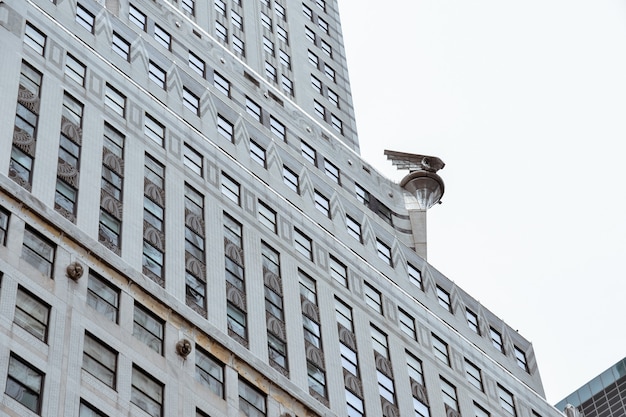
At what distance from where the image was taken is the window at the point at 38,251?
4800 centimetres

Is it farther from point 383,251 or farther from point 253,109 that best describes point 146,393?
point 253,109

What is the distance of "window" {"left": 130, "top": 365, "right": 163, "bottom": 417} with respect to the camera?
47188 mm

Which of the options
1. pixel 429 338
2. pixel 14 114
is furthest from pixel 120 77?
pixel 429 338

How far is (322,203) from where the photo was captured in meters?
70.0

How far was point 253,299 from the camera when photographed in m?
57.3

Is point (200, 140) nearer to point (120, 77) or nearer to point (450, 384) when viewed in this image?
point (120, 77)

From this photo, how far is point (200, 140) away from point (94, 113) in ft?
21.7

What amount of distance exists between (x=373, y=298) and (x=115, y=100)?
14.4m

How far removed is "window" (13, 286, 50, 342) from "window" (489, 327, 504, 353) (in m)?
31.2

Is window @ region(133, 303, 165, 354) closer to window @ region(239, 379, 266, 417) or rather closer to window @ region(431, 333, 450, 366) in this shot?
window @ region(239, 379, 266, 417)

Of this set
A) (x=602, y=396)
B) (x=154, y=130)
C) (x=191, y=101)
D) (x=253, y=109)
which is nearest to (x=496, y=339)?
(x=253, y=109)

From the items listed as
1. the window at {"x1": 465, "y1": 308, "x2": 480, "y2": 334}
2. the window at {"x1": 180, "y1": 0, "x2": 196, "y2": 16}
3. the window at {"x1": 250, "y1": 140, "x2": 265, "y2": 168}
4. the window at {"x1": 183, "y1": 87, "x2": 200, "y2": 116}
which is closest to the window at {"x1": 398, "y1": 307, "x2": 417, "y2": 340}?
the window at {"x1": 465, "y1": 308, "x2": 480, "y2": 334}

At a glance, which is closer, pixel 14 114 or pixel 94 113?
pixel 14 114

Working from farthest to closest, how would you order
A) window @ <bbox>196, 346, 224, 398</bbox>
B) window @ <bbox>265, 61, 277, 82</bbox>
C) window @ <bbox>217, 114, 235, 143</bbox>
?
1. window @ <bbox>265, 61, 277, 82</bbox>
2. window @ <bbox>217, 114, 235, 143</bbox>
3. window @ <bbox>196, 346, 224, 398</bbox>
